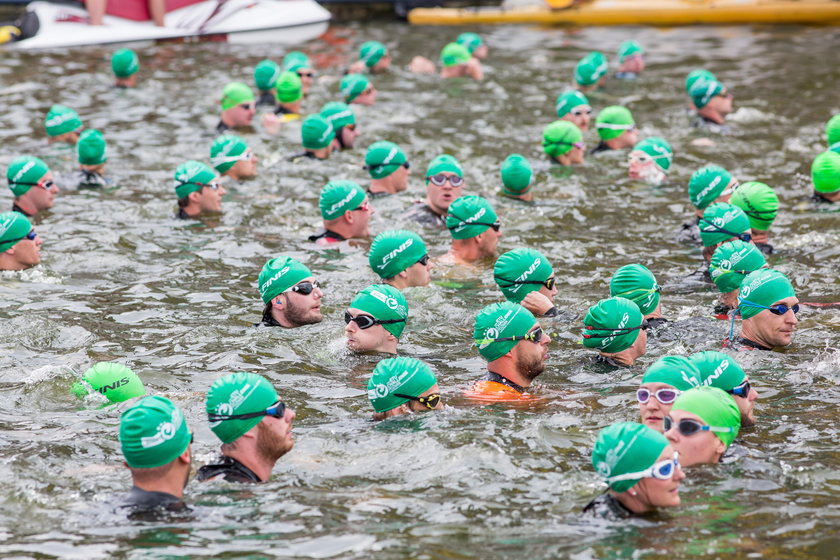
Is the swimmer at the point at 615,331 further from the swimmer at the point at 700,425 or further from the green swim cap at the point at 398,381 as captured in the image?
the swimmer at the point at 700,425

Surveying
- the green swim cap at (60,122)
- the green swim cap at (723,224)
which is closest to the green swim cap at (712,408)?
the green swim cap at (723,224)

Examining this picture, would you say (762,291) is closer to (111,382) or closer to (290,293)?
(290,293)

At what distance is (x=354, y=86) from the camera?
2098cm

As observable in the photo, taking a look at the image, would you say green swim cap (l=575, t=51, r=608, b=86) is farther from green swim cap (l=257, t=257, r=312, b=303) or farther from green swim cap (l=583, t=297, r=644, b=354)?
green swim cap (l=583, t=297, r=644, b=354)

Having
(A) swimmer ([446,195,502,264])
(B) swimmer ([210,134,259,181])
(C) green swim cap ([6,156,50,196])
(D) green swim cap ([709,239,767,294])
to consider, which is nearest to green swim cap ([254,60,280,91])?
(B) swimmer ([210,134,259,181])

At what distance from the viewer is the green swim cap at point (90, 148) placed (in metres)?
16.9

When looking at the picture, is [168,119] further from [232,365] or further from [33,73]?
[232,365]

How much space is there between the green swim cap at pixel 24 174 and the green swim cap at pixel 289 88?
6323mm

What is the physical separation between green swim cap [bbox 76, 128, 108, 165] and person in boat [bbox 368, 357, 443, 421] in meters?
9.83

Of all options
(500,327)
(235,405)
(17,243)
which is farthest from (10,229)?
(500,327)

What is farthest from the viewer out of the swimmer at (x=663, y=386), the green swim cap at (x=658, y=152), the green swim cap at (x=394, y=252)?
the green swim cap at (x=658, y=152)

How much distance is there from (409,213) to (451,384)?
556 centimetres

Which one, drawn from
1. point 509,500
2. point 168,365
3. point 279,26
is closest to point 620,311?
point 509,500

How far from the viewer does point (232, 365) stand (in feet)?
34.5
